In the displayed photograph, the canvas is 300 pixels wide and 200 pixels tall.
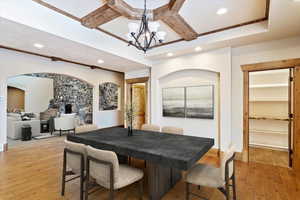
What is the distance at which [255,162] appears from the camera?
3582 mm

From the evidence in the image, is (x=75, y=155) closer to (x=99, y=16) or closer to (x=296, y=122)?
(x=99, y=16)

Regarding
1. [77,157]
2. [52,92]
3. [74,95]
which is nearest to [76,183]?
[77,157]

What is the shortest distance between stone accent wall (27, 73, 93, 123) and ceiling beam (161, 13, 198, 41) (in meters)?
6.49

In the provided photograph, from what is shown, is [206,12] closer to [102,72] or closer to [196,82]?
[196,82]

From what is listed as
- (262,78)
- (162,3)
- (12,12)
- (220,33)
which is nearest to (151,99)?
(220,33)

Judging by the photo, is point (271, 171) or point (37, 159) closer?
point (271, 171)

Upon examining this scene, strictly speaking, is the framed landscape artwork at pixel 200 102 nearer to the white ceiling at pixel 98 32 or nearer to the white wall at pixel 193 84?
the white wall at pixel 193 84

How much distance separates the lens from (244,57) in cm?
374

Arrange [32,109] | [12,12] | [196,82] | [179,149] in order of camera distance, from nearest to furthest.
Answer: [179,149]
[12,12]
[196,82]
[32,109]

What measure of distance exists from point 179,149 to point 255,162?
8.83ft

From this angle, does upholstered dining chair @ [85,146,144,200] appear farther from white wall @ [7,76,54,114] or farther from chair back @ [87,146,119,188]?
white wall @ [7,76,54,114]

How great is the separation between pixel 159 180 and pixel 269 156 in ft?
10.9

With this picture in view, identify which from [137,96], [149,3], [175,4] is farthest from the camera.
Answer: [137,96]

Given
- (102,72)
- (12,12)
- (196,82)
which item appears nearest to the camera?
(12,12)
